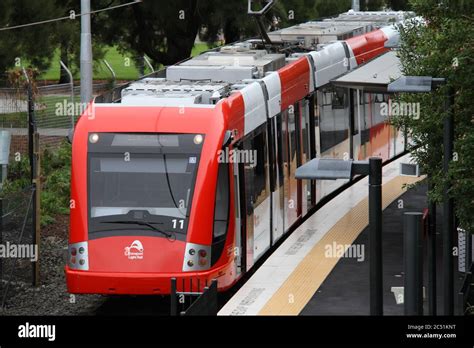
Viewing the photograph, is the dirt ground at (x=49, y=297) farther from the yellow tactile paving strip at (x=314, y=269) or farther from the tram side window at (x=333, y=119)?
the tram side window at (x=333, y=119)

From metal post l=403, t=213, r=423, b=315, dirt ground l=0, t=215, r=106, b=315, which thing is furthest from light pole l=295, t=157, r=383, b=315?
dirt ground l=0, t=215, r=106, b=315

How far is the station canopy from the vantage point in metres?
22.9

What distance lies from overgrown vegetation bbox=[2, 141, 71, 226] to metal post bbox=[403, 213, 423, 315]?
11.9m

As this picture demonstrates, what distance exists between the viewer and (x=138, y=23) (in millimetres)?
39562

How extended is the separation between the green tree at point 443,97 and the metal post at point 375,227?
2438mm

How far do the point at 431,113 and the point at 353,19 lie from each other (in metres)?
17.0

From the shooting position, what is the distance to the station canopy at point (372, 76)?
2289 cm

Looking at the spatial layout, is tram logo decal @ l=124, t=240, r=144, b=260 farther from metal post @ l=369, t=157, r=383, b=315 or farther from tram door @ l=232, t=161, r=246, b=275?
metal post @ l=369, t=157, r=383, b=315

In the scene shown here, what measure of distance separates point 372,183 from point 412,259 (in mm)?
916

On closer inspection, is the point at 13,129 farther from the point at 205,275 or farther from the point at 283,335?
the point at 283,335

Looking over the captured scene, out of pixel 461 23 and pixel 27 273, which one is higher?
pixel 461 23

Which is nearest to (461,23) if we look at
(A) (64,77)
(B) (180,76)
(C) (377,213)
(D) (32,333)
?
(C) (377,213)

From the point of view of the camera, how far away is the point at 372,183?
1407 centimetres

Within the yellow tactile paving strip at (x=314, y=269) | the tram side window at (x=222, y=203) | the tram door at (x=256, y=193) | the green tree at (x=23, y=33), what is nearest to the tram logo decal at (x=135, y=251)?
the tram side window at (x=222, y=203)
